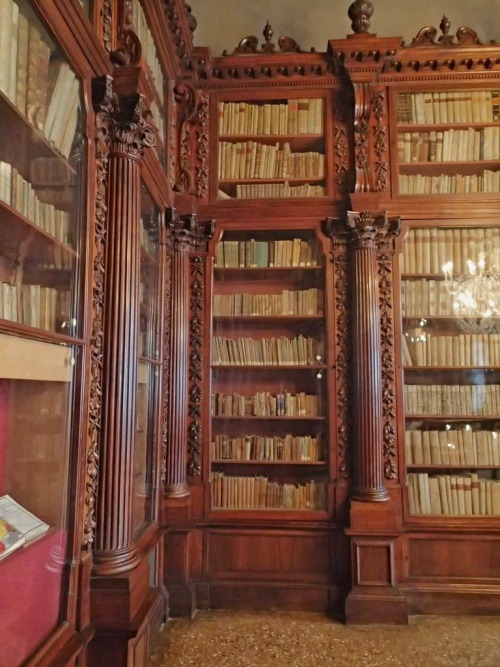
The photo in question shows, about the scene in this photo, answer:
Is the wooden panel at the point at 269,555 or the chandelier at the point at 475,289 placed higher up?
the chandelier at the point at 475,289

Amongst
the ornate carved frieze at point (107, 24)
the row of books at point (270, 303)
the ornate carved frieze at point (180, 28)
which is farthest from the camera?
the row of books at point (270, 303)

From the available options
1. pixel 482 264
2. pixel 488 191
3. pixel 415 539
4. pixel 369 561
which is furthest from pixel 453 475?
pixel 488 191

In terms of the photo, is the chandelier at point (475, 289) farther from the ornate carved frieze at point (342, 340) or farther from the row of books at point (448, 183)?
the ornate carved frieze at point (342, 340)

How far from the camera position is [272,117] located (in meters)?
3.37

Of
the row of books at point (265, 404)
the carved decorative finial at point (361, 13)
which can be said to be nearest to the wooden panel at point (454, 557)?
the row of books at point (265, 404)

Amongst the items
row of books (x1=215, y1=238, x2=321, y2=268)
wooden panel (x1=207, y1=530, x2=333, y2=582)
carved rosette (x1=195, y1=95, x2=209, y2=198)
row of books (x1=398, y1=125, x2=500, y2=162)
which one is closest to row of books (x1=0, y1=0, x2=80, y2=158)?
A: carved rosette (x1=195, y1=95, x2=209, y2=198)

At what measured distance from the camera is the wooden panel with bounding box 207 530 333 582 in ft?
9.83

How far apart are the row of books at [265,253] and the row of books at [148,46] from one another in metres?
0.99

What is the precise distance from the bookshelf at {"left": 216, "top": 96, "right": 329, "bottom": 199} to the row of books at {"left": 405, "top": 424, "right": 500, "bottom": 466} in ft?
5.65

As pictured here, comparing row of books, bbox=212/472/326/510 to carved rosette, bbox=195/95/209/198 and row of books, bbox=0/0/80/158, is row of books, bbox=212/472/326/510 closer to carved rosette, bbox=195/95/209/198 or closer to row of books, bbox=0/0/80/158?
carved rosette, bbox=195/95/209/198

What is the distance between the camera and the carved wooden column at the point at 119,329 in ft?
6.28

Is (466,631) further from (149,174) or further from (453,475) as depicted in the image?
(149,174)

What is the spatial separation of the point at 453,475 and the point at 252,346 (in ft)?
4.94

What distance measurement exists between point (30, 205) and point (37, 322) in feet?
1.22
